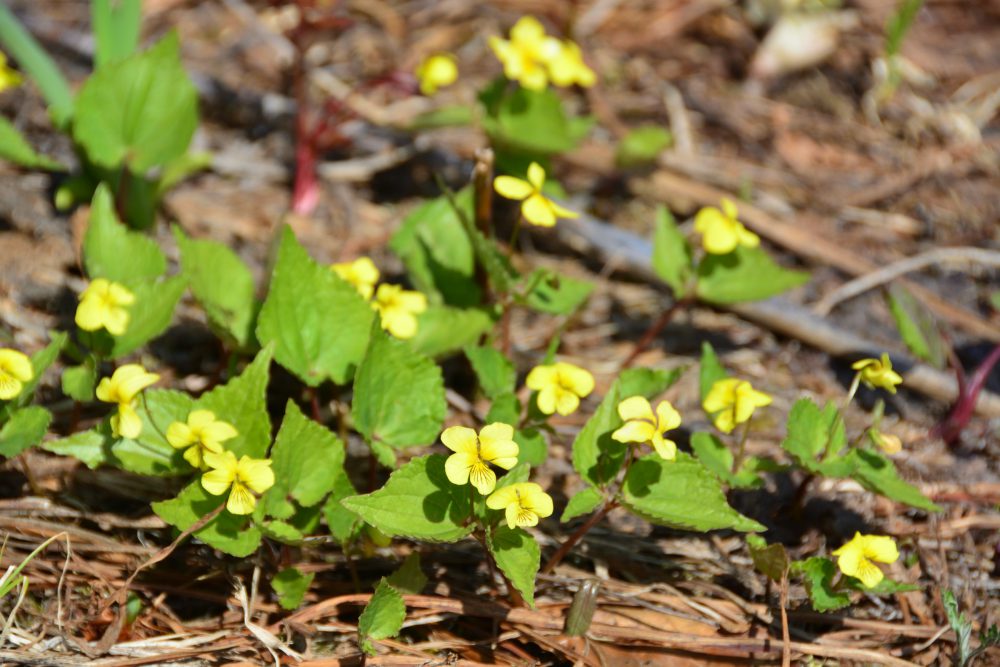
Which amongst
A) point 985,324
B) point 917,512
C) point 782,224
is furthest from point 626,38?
point 917,512

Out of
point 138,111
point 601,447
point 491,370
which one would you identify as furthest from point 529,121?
point 601,447

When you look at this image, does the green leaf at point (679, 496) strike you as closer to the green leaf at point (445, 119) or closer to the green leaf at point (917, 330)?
the green leaf at point (917, 330)

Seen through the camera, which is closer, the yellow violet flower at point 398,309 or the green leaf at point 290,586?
the green leaf at point 290,586

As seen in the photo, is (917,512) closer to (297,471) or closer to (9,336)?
(297,471)

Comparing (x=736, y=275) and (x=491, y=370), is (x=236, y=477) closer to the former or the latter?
(x=491, y=370)

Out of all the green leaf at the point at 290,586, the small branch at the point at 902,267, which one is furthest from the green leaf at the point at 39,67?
the small branch at the point at 902,267

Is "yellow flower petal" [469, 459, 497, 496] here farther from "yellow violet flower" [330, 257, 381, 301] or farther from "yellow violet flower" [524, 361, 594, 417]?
"yellow violet flower" [330, 257, 381, 301]
